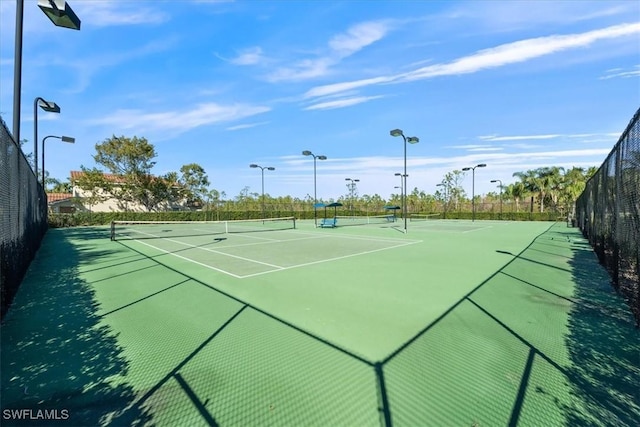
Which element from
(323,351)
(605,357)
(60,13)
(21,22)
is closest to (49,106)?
(21,22)

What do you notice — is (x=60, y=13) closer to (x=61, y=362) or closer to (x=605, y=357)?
(x=61, y=362)

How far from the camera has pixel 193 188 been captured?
47.5 metres

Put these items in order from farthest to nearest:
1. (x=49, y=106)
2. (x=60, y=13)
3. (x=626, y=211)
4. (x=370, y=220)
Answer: (x=370, y=220)
(x=49, y=106)
(x=626, y=211)
(x=60, y=13)

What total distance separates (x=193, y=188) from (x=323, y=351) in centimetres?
4798

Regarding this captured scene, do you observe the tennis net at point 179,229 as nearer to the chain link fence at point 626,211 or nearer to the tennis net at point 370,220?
the tennis net at point 370,220

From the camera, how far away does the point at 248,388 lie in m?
2.93

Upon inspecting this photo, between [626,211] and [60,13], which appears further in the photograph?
[626,211]

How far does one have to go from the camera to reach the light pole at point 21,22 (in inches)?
195

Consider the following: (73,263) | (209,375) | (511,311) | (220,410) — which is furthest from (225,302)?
(73,263)

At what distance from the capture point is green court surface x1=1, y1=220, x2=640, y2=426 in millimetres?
2635

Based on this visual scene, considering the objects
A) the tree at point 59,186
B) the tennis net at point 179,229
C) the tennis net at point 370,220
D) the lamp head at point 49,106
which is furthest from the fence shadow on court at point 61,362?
the tree at point 59,186

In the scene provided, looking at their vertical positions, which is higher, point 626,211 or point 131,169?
point 131,169

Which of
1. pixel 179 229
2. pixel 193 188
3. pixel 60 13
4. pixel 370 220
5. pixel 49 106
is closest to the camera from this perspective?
pixel 60 13

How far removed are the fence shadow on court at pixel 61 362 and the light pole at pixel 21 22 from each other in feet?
13.3
